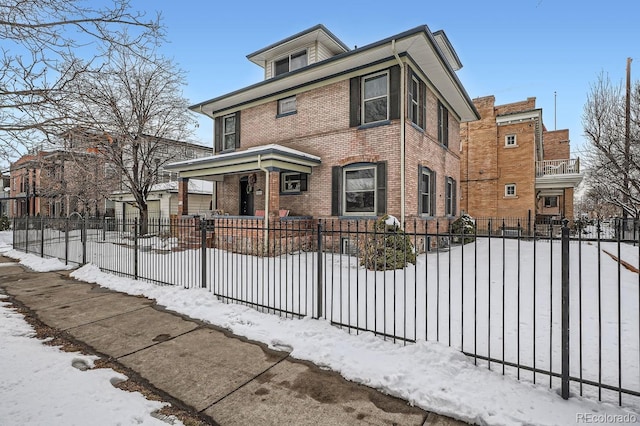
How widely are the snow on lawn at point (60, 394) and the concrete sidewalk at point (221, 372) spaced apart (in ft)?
1.01

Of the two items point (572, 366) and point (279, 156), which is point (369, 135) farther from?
point (572, 366)

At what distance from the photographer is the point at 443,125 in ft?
47.1

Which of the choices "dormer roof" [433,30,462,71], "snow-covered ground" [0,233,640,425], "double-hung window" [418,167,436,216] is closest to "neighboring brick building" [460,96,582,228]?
"dormer roof" [433,30,462,71]

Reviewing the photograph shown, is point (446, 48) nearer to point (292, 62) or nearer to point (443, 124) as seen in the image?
point (443, 124)

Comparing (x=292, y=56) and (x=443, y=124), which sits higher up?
(x=292, y=56)

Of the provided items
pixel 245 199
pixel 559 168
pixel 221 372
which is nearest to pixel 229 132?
pixel 245 199

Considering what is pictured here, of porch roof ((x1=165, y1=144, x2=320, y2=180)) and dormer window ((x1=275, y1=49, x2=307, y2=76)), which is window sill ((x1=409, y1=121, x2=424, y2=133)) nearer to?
porch roof ((x1=165, y1=144, x2=320, y2=180))

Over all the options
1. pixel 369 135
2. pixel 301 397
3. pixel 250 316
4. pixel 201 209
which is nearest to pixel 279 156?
pixel 369 135

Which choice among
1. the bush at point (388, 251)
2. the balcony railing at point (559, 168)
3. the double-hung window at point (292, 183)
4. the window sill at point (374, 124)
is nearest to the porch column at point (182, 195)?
the double-hung window at point (292, 183)

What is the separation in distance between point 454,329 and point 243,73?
58.0ft

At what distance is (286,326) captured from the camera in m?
4.66

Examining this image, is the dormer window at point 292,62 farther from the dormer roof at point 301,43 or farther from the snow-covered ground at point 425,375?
the snow-covered ground at point 425,375

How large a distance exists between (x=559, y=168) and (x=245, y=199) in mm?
21026

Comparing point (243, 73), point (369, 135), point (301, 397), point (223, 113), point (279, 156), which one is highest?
point (243, 73)
